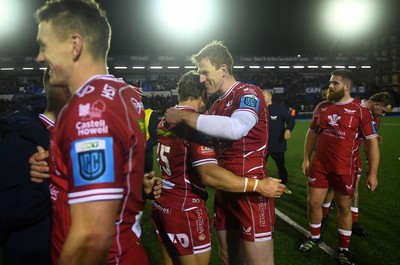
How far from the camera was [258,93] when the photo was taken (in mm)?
2869

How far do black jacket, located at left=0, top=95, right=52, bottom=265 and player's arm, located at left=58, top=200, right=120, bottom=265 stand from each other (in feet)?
1.91

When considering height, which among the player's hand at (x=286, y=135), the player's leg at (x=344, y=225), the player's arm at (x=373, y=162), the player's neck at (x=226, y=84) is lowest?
the player's leg at (x=344, y=225)

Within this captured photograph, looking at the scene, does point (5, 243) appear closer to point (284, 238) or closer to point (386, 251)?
point (284, 238)

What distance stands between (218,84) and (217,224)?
1330 millimetres

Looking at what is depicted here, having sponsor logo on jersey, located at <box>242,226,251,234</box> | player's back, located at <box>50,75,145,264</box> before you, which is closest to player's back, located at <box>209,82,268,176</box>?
sponsor logo on jersey, located at <box>242,226,251,234</box>

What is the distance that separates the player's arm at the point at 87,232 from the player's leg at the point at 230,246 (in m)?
2.11

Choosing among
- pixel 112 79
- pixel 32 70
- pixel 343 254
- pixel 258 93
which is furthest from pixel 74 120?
pixel 32 70

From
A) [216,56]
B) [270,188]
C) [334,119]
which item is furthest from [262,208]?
[334,119]

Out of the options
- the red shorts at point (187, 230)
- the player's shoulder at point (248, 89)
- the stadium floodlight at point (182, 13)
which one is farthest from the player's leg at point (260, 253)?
the stadium floodlight at point (182, 13)

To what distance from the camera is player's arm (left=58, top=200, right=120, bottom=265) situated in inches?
47.5

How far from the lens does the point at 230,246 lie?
A: 3.21 m

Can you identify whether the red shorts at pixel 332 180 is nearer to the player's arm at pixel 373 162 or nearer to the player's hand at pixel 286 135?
the player's arm at pixel 373 162

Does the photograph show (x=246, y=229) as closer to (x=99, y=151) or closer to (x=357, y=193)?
(x=99, y=151)

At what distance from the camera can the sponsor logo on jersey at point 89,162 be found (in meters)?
1.22
